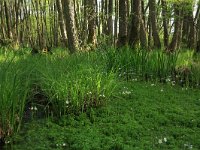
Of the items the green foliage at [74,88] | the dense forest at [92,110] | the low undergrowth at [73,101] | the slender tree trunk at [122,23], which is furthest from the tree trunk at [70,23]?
the green foliage at [74,88]

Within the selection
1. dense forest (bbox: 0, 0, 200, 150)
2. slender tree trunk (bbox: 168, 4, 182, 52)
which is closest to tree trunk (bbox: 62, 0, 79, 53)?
dense forest (bbox: 0, 0, 200, 150)

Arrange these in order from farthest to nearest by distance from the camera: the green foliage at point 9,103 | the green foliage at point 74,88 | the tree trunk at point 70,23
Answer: the tree trunk at point 70,23, the green foliage at point 74,88, the green foliage at point 9,103

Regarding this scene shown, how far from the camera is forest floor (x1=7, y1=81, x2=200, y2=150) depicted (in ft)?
11.8

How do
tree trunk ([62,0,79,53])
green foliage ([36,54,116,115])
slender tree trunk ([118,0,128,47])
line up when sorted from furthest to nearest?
slender tree trunk ([118,0,128,47])
tree trunk ([62,0,79,53])
green foliage ([36,54,116,115])

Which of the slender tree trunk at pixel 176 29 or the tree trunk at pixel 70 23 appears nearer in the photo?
the tree trunk at pixel 70 23

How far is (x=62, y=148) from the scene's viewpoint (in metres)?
3.50

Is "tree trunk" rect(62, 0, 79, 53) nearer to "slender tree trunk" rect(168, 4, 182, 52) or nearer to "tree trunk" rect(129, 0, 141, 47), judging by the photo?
"tree trunk" rect(129, 0, 141, 47)

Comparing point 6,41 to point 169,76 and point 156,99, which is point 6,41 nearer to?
point 169,76

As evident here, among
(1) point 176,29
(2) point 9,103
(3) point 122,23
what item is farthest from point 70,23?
(1) point 176,29

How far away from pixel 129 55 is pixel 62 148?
3.36 m

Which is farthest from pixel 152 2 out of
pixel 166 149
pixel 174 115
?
pixel 166 149

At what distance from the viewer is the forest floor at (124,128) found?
3.61 m

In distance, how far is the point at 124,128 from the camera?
4.00 meters

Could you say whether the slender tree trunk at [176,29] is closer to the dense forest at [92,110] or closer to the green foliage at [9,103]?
the dense forest at [92,110]
